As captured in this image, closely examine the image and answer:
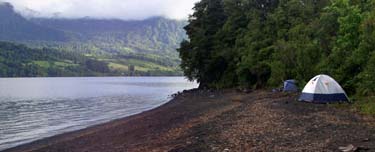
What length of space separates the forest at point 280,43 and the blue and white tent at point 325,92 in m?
1.51

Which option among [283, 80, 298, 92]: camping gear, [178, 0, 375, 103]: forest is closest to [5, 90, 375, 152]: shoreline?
[178, 0, 375, 103]: forest

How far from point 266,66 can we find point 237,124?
34.8 metres

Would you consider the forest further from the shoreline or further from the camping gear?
the shoreline

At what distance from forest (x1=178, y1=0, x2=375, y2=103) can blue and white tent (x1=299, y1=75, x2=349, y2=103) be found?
4.95 ft

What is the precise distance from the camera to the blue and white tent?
→ 98.2ft

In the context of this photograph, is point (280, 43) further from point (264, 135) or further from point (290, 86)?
point (264, 135)

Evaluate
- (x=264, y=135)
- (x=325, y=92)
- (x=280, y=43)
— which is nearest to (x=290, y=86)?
(x=280, y=43)

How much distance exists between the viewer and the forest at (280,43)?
33.1 m

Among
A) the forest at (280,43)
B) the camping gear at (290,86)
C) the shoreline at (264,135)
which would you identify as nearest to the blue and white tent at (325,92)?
the forest at (280,43)

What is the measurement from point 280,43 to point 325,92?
19613 mm

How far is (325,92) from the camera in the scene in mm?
30141

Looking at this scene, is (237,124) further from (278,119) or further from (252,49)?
(252,49)

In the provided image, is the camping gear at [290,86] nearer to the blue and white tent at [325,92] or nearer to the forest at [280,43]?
the forest at [280,43]

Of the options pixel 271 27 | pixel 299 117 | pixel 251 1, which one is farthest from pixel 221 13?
pixel 299 117
